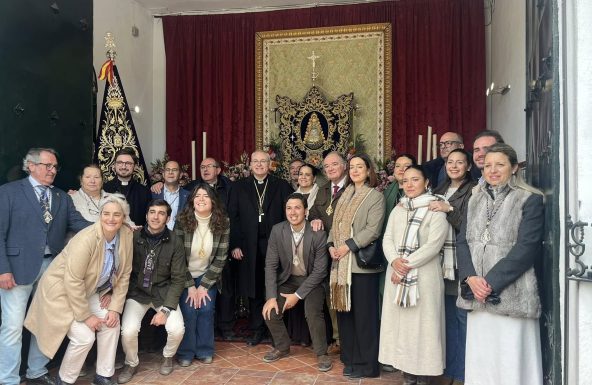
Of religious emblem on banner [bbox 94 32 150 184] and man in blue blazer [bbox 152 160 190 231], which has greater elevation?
religious emblem on banner [bbox 94 32 150 184]

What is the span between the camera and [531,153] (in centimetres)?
339

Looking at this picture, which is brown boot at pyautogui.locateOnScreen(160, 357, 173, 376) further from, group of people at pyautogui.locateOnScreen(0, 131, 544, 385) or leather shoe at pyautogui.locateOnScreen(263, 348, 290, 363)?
leather shoe at pyautogui.locateOnScreen(263, 348, 290, 363)

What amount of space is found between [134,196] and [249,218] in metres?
1.08

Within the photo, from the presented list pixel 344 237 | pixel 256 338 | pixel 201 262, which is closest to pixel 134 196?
pixel 201 262

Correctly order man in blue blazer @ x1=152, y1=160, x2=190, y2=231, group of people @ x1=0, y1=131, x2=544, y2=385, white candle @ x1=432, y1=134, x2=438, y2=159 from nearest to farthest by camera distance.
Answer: group of people @ x1=0, y1=131, x2=544, y2=385
man in blue blazer @ x1=152, y1=160, x2=190, y2=231
white candle @ x1=432, y1=134, x2=438, y2=159

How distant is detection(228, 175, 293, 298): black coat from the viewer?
457cm

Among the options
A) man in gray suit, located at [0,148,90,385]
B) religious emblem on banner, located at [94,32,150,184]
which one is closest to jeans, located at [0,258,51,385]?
man in gray suit, located at [0,148,90,385]

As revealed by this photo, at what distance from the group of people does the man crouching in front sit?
0.03 ft

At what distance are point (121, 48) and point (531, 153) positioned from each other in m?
5.13

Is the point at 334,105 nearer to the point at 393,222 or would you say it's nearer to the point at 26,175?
the point at 393,222

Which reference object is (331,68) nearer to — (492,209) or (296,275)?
(296,275)

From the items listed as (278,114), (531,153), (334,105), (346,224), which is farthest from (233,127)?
(531,153)

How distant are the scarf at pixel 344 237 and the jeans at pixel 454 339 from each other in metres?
0.68

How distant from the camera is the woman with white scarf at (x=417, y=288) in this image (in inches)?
126
